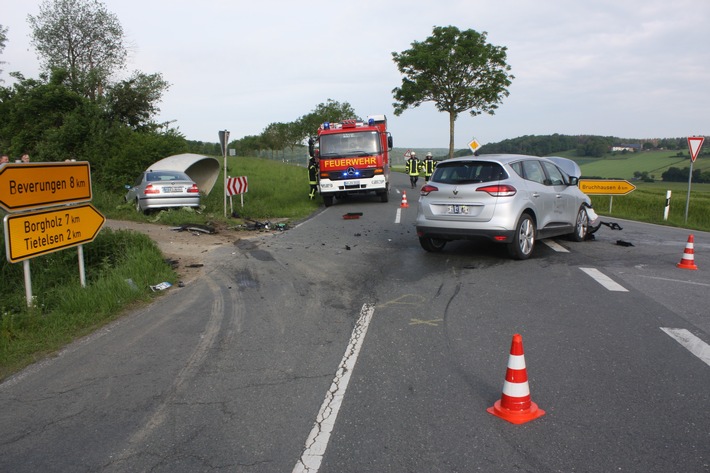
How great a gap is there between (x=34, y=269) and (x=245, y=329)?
5335 mm

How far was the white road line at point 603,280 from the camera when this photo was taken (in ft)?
23.2

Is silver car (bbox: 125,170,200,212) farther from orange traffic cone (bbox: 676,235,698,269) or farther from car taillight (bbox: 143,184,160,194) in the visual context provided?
orange traffic cone (bbox: 676,235,698,269)

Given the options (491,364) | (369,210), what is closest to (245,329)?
(491,364)

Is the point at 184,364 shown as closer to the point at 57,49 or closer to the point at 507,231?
the point at 507,231

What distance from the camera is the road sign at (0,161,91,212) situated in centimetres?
605

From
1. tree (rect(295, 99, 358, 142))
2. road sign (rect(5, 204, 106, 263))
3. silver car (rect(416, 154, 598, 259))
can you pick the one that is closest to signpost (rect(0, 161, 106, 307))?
road sign (rect(5, 204, 106, 263))

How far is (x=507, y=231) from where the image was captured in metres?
8.45

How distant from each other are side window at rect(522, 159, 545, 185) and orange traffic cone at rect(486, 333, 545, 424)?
5.97 meters

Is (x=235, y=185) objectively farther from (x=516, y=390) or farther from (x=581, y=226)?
(x=516, y=390)

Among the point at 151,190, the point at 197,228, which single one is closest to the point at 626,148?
the point at 151,190

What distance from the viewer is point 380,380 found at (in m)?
4.23

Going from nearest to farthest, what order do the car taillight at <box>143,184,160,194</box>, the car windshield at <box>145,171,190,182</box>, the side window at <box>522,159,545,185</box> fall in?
the side window at <box>522,159,545,185</box>
the car taillight at <box>143,184,160,194</box>
the car windshield at <box>145,171,190,182</box>

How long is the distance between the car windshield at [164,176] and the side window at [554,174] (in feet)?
34.9

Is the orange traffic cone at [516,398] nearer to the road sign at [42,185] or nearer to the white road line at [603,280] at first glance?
the white road line at [603,280]
